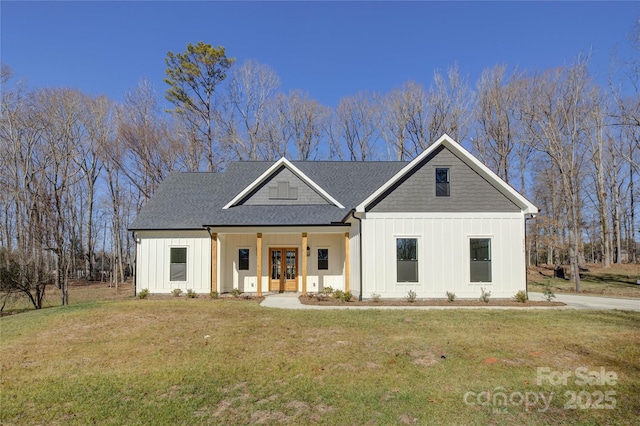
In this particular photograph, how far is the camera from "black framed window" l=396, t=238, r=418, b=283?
562 inches

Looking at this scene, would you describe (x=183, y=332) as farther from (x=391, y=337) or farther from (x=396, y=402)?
(x=396, y=402)

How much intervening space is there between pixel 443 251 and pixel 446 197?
203 cm

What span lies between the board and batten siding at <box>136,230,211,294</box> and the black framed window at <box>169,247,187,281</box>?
14 cm

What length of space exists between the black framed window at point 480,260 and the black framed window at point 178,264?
466 inches

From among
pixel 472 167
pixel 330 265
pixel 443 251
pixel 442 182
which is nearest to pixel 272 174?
pixel 330 265

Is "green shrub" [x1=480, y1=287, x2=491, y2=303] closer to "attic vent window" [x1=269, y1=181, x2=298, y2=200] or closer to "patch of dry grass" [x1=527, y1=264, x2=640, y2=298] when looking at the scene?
"patch of dry grass" [x1=527, y1=264, x2=640, y2=298]

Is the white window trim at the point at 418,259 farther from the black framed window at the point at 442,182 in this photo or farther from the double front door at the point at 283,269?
the double front door at the point at 283,269

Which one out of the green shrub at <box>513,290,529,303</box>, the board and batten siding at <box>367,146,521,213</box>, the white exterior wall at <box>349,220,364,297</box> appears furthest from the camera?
the white exterior wall at <box>349,220,364,297</box>

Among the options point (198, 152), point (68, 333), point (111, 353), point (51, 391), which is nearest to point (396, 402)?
point (51, 391)

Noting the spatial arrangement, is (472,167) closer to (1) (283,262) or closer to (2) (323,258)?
(2) (323,258)

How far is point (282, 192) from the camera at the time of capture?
58.4 feet

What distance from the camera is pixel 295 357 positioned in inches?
277

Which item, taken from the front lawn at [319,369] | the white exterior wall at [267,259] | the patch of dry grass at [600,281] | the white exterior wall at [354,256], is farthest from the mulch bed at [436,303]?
the white exterior wall at [267,259]

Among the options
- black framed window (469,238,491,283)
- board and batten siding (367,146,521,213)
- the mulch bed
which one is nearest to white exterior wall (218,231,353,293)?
the mulch bed
